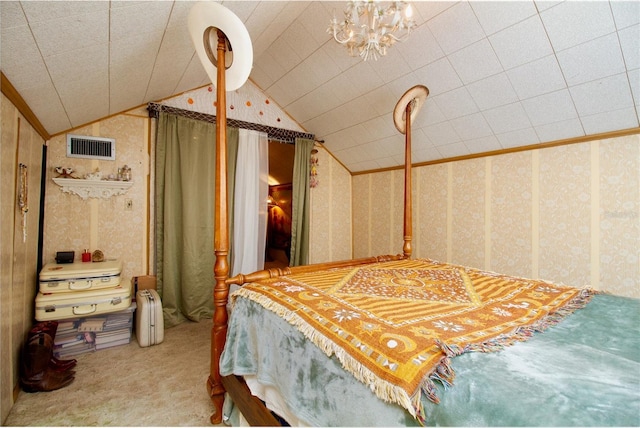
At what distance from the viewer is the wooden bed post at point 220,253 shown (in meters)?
1.53

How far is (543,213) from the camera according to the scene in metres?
2.45

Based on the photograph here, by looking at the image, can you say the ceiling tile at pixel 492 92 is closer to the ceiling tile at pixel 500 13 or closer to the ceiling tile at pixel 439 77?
the ceiling tile at pixel 439 77

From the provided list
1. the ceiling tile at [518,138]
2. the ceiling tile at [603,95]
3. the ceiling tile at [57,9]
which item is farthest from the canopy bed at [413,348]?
the ceiling tile at [518,138]

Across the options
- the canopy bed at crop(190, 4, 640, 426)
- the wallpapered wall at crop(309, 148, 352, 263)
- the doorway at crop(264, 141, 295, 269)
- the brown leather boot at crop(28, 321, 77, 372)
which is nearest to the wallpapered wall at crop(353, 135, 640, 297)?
the wallpapered wall at crop(309, 148, 352, 263)

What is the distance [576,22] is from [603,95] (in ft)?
1.94

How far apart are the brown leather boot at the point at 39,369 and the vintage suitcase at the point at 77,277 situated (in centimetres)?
35

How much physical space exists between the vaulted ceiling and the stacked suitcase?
1.18 m

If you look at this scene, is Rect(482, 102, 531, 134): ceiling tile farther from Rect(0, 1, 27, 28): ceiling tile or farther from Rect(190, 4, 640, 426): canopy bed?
Rect(0, 1, 27, 28): ceiling tile

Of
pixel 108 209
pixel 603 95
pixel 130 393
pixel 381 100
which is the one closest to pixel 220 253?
pixel 130 393

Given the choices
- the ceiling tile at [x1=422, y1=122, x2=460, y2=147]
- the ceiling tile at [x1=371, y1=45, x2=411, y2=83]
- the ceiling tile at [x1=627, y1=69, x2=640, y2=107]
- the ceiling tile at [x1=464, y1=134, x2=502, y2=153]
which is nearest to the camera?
the ceiling tile at [x1=627, y1=69, x2=640, y2=107]

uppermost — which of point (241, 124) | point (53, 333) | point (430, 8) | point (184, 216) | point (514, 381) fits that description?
point (430, 8)

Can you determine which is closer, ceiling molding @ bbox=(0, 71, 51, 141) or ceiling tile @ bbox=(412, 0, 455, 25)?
ceiling molding @ bbox=(0, 71, 51, 141)

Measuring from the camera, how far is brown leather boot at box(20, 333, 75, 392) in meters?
1.77

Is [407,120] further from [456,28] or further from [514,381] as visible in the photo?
[514,381]
